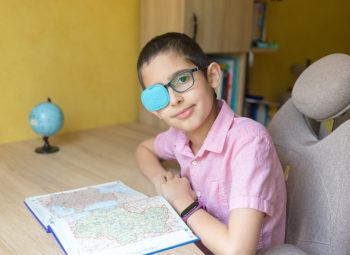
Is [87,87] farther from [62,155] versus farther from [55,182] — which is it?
[55,182]

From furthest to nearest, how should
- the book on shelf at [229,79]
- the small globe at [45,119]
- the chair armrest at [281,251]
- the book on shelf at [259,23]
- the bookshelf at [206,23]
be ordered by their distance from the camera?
the book on shelf at [259,23] → the book on shelf at [229,79] → the bookshelf at [206,23] → the small globe at [45,119] → the chair armrest at [281,251]

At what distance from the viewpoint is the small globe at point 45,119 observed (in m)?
1.35

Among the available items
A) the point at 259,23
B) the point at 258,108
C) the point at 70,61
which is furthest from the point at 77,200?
the point at 259,23

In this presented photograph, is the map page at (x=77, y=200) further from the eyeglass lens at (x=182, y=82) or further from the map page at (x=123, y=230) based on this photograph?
the eyeglass lens at (x=182, y=82)

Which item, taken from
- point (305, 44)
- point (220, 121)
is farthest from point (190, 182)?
point (305, 44)

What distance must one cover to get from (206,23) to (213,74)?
77cm

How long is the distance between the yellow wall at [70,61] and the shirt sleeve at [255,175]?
945 millimetres

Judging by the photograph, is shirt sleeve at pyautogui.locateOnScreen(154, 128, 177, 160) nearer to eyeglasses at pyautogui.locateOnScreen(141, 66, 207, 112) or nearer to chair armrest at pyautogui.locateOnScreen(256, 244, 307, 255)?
eyeglasses at pyautogui.locateOnScreen(141, 66, 207, 112)

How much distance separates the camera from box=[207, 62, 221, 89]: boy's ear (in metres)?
0.98

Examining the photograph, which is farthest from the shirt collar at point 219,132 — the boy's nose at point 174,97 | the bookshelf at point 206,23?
the bookshelf at point 206,23

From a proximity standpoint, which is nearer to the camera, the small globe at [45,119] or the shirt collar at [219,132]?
the shirt collar at [219,132]

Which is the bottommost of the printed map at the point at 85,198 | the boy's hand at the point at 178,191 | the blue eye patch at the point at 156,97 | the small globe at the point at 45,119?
Result: the printed map at the point at 85,198

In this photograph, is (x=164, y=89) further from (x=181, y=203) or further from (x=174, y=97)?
(x=181, y=203)

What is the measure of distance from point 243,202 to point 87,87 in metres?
1.07
